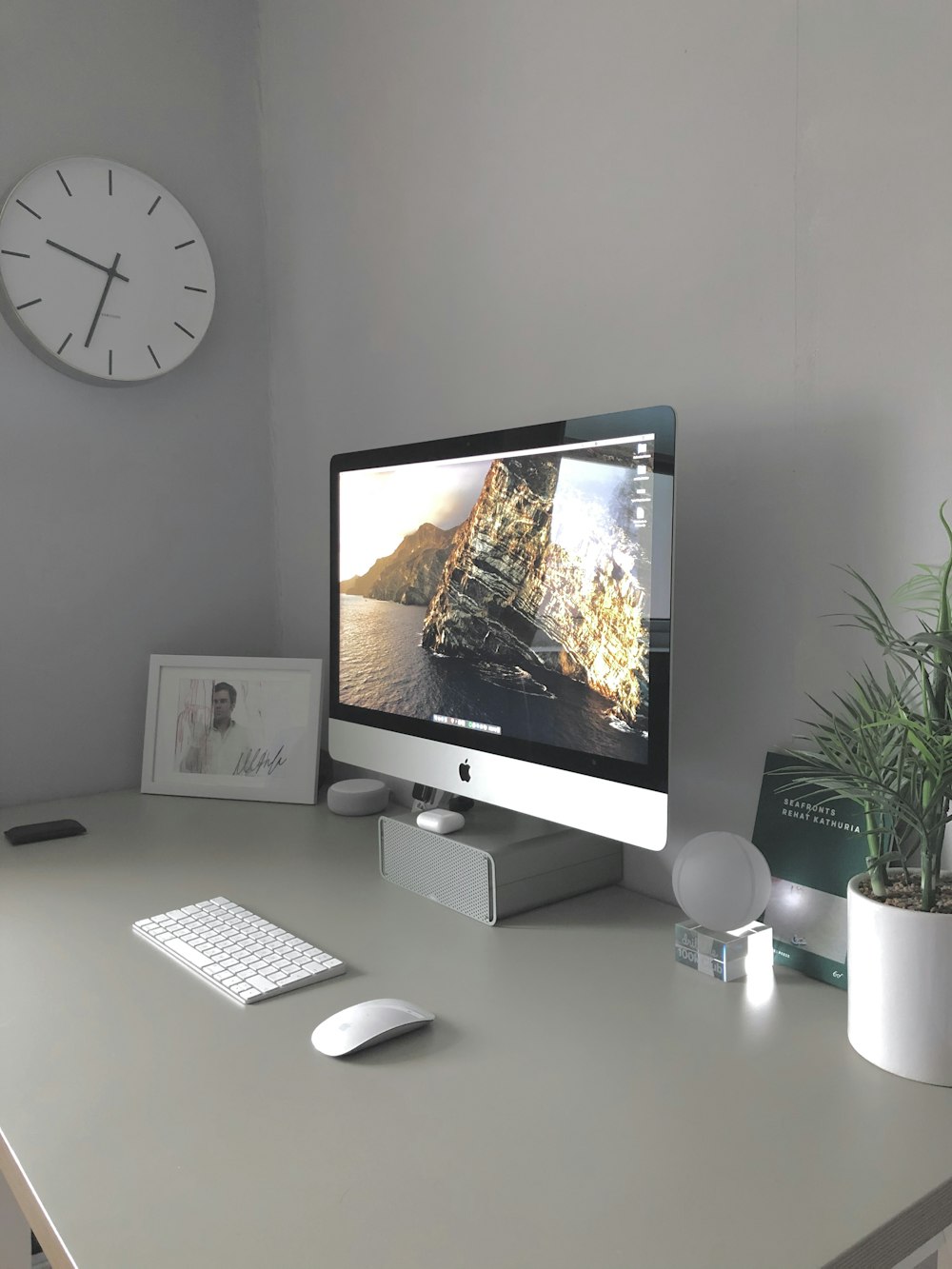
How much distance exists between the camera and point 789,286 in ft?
3.64

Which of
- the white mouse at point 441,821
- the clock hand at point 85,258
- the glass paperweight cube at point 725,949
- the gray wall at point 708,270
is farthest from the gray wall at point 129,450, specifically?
the glass paperweight cube at point 725,949

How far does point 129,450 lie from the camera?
1.94 meters

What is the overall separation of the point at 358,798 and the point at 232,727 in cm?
31

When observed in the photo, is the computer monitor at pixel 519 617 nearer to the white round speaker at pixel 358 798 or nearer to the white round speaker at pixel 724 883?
the white round speaker at pixel 724 883

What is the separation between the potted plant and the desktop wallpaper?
236 mm

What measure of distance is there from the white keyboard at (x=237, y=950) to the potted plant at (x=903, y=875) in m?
0.53

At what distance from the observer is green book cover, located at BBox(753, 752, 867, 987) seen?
1021mm

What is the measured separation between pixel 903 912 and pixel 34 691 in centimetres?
155

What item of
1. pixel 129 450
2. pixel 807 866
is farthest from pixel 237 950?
pixel 129 450

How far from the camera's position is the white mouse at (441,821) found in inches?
50.7

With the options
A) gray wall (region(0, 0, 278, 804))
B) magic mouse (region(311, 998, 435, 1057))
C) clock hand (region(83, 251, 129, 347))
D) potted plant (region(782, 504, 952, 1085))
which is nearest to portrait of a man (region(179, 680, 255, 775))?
gray wall (region(0, 0, 278, 804))

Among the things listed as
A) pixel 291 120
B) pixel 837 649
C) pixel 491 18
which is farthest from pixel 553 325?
pixel 291 120

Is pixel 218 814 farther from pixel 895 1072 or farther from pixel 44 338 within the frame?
pixel 895 1072

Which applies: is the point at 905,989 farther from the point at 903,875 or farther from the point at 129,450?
the point at 129,450
